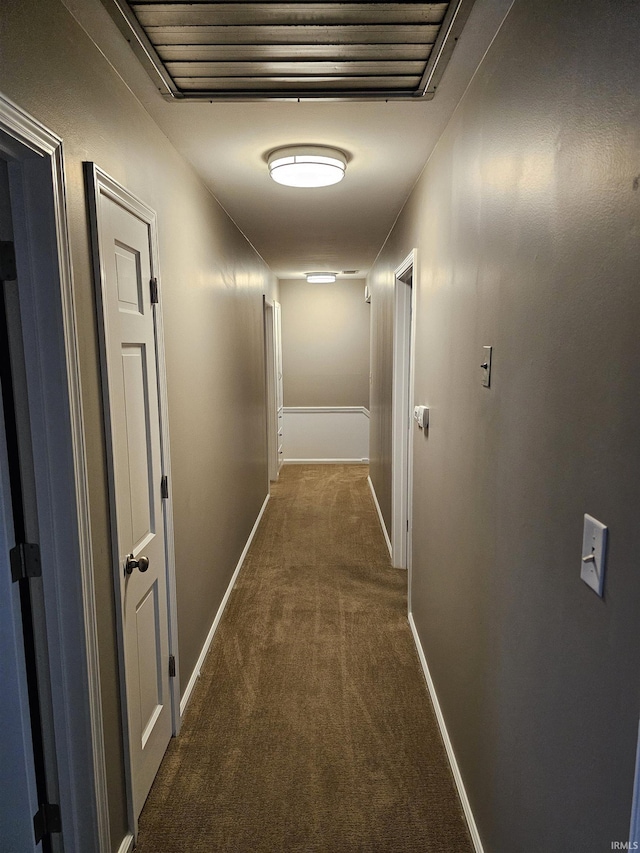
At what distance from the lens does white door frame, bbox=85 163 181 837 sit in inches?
60.1

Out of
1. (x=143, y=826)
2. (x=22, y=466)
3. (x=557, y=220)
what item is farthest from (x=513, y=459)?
(x=143, y=826)

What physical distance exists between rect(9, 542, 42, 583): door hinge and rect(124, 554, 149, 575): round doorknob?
1.15 ft

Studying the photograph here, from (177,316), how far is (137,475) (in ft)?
2.63

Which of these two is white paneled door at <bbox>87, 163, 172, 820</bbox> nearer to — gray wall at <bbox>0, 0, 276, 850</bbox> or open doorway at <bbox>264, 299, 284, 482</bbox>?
gray wall at <bbox>0, 0, 276, 850</bbox>

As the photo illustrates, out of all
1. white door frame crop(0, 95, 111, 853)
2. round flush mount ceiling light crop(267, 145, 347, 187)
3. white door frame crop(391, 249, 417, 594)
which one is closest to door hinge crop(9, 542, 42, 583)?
white door frame crop(0, 95, 111, 853)

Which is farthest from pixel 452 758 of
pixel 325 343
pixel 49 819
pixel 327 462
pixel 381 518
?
pixel 325 343

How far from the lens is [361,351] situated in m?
7.58

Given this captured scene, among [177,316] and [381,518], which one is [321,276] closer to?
[381,518]

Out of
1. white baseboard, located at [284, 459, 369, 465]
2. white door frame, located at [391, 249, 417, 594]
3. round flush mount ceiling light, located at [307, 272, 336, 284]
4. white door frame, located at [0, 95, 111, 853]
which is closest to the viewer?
white door frame, located at [0, 95, 111, 853]

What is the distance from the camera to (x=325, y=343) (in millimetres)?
7570

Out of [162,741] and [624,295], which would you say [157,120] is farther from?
[162,741]

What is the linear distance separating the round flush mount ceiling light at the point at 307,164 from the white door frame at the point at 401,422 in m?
1.30

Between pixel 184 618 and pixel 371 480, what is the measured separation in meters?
3.98

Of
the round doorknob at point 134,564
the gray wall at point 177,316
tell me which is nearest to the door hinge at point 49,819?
the gray wall at point 177,316
